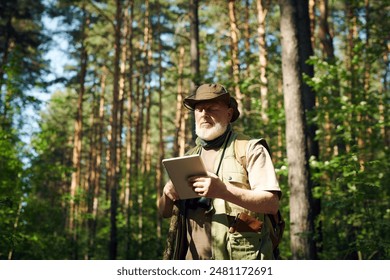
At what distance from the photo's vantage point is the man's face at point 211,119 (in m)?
3.06

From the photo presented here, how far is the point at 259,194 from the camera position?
271cm

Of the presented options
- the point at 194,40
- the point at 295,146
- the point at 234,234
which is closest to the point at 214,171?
the point at 234,234

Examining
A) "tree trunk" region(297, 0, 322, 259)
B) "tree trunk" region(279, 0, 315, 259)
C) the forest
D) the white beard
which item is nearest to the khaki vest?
the white beard

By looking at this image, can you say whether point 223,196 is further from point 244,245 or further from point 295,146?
point 295,146

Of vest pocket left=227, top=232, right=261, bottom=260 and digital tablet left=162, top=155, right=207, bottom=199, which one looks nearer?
digital tablet left=162, top=155, right=207, bottom=199

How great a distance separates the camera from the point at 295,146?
265 inches

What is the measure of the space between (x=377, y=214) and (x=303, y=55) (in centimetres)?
349

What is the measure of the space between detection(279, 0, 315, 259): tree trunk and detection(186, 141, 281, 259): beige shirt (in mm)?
3772

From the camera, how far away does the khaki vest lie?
2.84 m

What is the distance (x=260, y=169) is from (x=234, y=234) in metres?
0.45

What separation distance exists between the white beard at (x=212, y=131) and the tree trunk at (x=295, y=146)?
384 cm

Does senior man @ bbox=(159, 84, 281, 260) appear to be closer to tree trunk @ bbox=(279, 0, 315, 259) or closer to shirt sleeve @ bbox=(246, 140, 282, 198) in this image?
shirt sleeve @ bbox=(246, 140, 282, 198)

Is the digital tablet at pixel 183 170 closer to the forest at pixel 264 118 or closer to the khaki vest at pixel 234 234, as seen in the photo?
the khaki vest at pixel 234 234

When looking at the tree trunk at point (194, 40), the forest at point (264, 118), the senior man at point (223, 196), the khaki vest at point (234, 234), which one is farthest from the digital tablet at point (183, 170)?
the tree trunk at point (194, 40)
